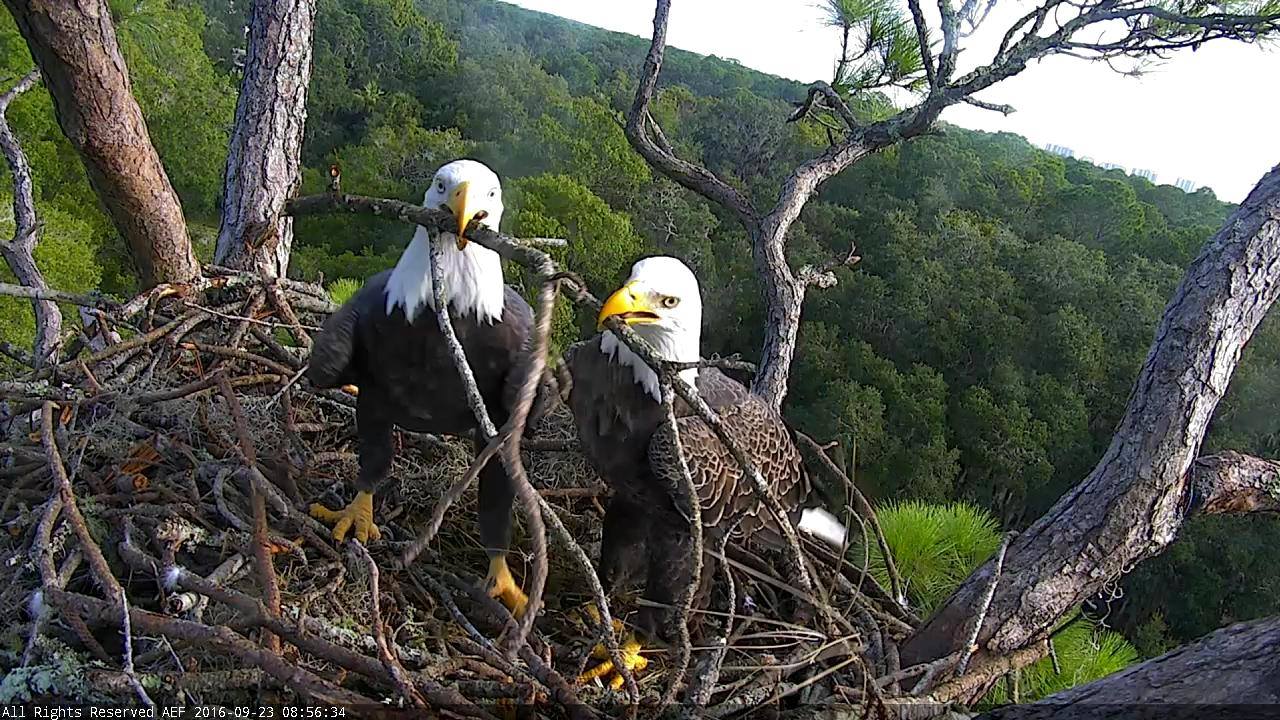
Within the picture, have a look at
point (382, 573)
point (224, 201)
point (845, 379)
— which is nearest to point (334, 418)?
point (382, 573)

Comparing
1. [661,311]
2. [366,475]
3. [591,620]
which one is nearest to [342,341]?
[366,475]

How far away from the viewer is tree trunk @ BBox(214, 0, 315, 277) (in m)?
3.05

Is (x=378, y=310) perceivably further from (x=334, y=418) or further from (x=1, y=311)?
(x=1, y=311)

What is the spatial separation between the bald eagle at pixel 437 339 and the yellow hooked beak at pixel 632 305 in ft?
0.79

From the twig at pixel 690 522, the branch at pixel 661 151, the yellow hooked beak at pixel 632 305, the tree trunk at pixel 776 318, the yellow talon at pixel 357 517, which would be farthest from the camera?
the branch at pixel 661 151

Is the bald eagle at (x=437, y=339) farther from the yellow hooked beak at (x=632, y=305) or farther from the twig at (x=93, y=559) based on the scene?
the twig at (x=93, y=559)

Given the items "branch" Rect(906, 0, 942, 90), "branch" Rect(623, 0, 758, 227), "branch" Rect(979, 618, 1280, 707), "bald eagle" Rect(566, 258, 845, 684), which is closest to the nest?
"bald eagle" Rect(566, 258, 845, 684)

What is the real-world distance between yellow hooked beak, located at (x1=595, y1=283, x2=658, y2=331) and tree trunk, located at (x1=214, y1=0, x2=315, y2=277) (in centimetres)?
188

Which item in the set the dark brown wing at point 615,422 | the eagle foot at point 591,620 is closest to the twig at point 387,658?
the dark brown wing at point 615,422

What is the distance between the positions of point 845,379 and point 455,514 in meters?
8.77

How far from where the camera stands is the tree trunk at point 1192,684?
1047 mm

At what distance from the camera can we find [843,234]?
37.9 feet

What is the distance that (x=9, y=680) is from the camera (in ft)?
4.44

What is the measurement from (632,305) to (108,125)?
1.85 metres
